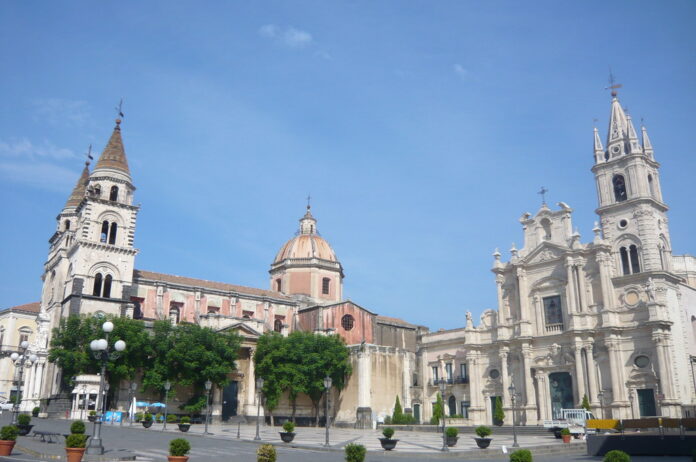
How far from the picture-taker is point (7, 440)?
54.7 ft

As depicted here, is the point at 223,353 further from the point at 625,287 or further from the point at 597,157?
the point at 597,157

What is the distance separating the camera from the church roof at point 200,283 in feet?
172

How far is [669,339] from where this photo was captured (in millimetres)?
38781

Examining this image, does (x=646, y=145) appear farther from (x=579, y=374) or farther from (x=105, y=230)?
(x=105, y=230)

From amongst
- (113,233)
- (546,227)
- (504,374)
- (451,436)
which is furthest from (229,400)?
(546,227)

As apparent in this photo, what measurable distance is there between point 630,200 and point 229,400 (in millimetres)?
34300

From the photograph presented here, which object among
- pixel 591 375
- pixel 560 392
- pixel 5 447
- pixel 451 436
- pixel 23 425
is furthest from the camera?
pixel 560 392

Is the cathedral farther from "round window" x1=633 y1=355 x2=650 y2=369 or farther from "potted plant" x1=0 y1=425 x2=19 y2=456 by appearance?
"potted plant" x1=0 y1=425 x2=19 y2=456

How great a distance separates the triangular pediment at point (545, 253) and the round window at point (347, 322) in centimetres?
1771

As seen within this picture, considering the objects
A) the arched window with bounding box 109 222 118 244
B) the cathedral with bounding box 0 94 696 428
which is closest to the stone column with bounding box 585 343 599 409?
the cathedral with bounding box 0 94 696 428

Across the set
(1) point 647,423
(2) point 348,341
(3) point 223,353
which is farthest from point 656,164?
(3) point 223,353

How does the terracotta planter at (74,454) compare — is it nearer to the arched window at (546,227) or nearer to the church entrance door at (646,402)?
the church entrance door at (646,402)

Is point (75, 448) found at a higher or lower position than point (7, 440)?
lower

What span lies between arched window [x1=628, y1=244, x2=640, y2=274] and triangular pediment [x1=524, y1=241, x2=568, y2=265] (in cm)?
456
